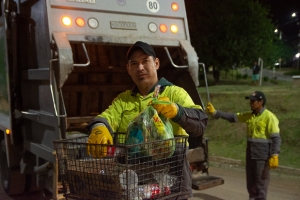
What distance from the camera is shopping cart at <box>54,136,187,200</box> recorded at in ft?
6.38

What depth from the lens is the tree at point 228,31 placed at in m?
21.6

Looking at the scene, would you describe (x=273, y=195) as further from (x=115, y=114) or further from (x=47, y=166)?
(x=115, y=114)

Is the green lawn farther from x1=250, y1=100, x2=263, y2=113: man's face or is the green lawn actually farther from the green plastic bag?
the green plastic bag

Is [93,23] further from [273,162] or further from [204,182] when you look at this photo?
[273,162]

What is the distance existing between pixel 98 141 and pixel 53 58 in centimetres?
207

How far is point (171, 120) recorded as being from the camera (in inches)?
90.2

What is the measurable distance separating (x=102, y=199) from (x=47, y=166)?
2.31 metres

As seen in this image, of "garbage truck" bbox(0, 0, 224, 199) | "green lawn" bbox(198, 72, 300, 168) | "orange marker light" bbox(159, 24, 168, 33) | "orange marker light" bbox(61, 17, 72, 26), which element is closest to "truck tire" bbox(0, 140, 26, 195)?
"garbage truck" bbox(0, 0, 224, 199)

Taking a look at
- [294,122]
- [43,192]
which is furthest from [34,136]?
[294,122]

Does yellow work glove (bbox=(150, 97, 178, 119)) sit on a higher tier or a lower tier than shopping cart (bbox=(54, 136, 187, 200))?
higher

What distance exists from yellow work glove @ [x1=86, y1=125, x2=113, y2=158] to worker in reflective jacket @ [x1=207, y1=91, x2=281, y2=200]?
3.51 meters

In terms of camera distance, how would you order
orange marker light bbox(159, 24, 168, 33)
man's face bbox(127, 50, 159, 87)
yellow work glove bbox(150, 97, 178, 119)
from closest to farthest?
yellow work glove bbox(150, 97, 178, 119)
man's face bbox(127, 50, 159, 87)
orange marker light bbox(159, 24, 168, 33)

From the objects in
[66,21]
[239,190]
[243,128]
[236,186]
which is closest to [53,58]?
[66,21]

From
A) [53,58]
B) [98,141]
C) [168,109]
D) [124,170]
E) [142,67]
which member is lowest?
[124,170]
